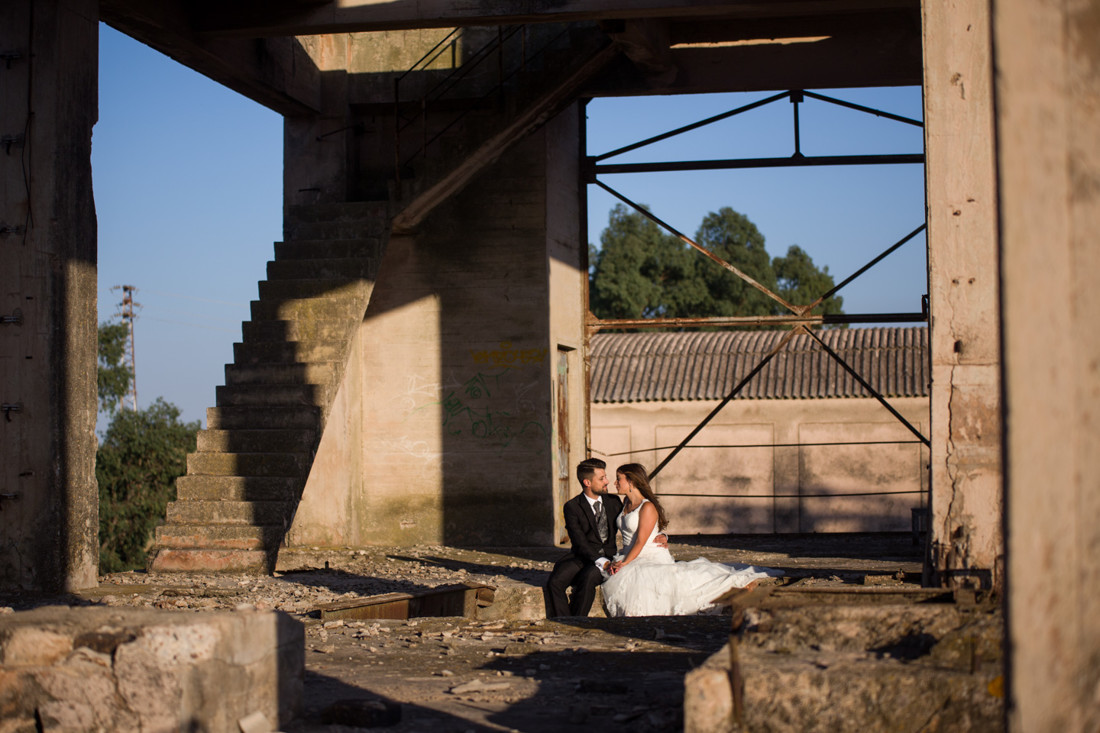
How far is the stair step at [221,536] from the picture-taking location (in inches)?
442

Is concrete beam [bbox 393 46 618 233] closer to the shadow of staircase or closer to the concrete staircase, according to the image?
the shadow of staircase

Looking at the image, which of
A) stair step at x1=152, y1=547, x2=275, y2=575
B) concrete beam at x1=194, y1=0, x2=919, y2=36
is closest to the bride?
stair step at x1=152, y1=547, x2=275, y2=575

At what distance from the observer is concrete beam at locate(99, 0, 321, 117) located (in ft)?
37.4

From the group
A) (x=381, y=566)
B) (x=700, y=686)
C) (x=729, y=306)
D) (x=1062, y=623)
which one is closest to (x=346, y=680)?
(x=700, y=686)

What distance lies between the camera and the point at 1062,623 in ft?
10.7

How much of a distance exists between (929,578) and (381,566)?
7.35 m

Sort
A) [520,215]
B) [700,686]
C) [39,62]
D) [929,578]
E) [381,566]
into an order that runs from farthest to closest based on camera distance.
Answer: [520,215]
[381,566]
[39,62]
[929,578]
[700,686]

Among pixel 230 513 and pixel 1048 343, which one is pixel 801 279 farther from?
pixel 1048 343

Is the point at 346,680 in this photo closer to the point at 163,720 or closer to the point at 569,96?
the point at 163,720

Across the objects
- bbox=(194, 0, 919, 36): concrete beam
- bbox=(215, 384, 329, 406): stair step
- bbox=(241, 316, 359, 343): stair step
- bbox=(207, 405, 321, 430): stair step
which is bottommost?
bbox=(207, 405, 321, 430): stair step

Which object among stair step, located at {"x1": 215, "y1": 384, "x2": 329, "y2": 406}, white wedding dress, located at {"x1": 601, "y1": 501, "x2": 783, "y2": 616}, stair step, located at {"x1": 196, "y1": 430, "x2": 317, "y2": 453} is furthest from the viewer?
stair step, located at {"x1": 215, "y1": 384, "x2": 329, "y2": 406}

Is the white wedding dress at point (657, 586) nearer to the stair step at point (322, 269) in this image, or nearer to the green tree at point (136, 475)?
the stair step at point (322, 269)

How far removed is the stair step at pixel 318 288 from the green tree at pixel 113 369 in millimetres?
32430

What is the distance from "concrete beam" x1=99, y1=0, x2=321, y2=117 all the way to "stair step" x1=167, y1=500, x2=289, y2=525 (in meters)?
4.87
